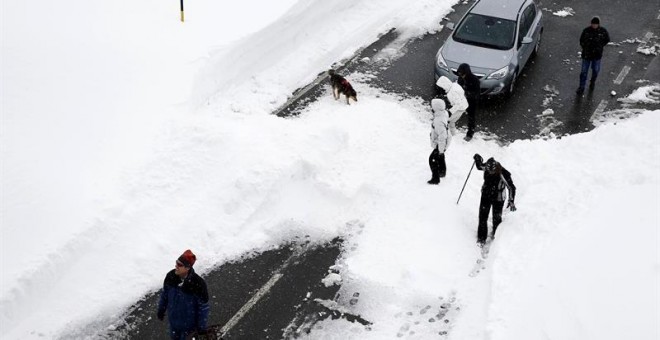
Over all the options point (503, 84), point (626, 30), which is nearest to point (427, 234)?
point (503, 84)

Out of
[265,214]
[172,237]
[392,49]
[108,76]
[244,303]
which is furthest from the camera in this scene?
[392,49]

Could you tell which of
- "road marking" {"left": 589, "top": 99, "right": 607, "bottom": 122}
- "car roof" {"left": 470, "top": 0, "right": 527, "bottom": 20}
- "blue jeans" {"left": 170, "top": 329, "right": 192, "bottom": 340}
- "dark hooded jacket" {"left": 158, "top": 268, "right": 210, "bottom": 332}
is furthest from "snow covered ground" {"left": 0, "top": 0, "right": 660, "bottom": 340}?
"car roof" {"left": 470, "top": 0, "right": 527, "bottom": 20}

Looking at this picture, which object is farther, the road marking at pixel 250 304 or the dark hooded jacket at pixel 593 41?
the dark hooded jacket at pixel 593 41

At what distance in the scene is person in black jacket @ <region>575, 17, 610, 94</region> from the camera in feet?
42.8

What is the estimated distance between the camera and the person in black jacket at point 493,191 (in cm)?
905

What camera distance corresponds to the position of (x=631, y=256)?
793cm

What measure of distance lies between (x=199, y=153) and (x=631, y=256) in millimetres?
6572

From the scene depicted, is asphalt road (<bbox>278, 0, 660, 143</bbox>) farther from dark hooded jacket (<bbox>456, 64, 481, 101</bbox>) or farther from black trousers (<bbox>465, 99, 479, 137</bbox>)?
dark hooded jacket (<bbox>456, 64, 481, 101</bbox>)

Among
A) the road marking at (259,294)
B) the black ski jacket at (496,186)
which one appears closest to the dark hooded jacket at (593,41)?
the black ski jacket at (496,186)

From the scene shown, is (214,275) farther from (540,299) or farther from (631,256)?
(631,256)

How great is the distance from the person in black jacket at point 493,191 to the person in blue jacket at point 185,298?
4.35m

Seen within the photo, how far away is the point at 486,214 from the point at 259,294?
3.40 metres

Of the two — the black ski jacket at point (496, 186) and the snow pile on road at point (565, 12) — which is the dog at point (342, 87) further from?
the snow pile on road at point (565, 12)

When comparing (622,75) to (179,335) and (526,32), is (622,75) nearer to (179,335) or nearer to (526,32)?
(526,32)
